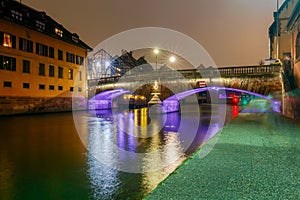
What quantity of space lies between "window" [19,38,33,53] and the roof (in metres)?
1.90

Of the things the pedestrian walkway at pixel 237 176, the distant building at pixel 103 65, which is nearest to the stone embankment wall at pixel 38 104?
the distant building at pixel 103 65

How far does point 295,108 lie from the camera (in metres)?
14.1

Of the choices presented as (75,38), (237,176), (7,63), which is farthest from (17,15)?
(237,176)

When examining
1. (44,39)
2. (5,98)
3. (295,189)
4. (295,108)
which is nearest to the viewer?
(295,189)

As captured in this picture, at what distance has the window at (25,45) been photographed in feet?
102

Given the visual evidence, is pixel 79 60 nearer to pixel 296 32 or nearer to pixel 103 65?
pixel 103 65

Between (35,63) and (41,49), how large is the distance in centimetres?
252

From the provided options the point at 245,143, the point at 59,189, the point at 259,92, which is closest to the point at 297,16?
the point at 259,92

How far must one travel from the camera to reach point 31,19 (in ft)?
112


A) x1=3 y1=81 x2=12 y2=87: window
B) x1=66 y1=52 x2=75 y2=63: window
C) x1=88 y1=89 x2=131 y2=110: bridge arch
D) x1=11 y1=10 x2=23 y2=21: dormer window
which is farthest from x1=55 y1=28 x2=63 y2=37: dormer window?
x1=3 y1=81 x2=12 y2=87: window

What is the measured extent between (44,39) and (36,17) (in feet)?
12.5

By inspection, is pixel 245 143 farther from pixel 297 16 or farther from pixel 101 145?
pixel 297 16

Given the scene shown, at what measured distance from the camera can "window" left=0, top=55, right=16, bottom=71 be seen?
28234 mm

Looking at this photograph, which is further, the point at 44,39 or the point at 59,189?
the point at 44,39
